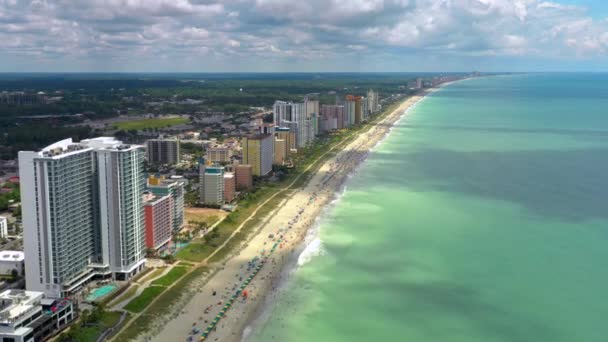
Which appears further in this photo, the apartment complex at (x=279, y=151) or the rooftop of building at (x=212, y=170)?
the apartment complex at (x=279, y=151)

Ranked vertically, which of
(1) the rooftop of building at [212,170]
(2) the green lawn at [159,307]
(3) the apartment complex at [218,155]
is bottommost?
(2) the green lawn at [159,307]

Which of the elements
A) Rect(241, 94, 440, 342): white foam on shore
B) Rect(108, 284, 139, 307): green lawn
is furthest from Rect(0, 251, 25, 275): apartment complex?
Rect(241, 94, 440, 342): white foam on shore

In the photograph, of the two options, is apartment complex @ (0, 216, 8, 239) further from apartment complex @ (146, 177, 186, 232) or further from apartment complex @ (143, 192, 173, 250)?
apartment complex @ (143, 192, 173, 250)

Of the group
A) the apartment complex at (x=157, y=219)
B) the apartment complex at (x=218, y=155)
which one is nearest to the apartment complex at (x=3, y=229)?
the apartment complex at (x=157, y=219)

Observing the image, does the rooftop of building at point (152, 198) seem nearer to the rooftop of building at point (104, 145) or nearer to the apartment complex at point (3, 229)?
the rooftop of building at point (104, 145)

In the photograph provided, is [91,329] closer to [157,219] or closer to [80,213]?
[80,213]
